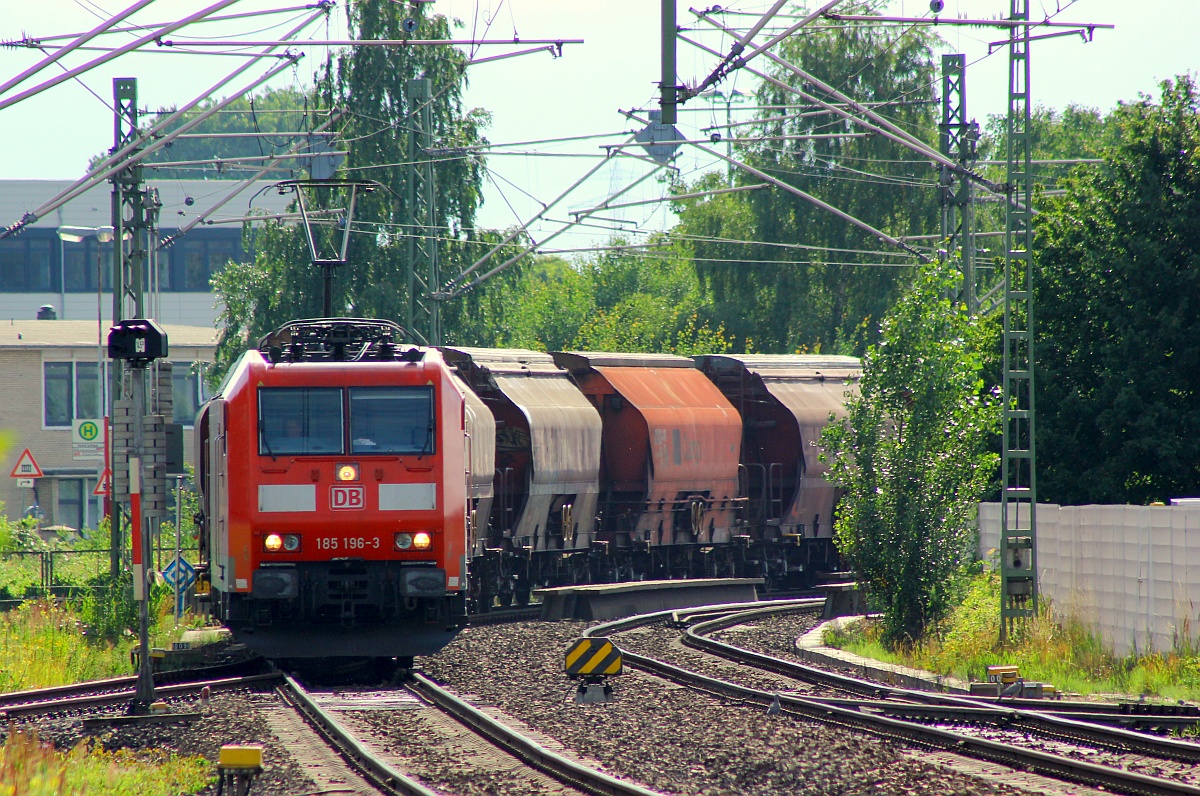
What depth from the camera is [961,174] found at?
76.2 ft

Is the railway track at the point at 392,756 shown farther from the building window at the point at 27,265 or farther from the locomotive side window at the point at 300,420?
the building window at the point at 27,265

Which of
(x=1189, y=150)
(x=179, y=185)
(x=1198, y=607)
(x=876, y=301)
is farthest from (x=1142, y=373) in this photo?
(x=179, y=185)

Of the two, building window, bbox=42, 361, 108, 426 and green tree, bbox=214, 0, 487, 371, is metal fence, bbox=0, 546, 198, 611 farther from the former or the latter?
building window, bbox=42, 361, 108, 426

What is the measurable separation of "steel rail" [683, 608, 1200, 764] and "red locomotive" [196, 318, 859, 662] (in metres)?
3.77

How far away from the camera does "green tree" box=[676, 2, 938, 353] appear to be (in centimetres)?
4728

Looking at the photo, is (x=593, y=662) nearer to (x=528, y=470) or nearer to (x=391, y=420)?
(x=391, y=420)

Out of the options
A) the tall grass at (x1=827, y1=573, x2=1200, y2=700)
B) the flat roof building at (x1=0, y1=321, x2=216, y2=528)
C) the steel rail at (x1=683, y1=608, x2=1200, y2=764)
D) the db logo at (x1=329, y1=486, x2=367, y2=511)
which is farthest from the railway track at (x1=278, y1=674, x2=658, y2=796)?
the flat roof building at (x1=0, y1=321, x2=216, y2=528)

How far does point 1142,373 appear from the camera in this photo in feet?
78.6

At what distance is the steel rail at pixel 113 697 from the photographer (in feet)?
44.2

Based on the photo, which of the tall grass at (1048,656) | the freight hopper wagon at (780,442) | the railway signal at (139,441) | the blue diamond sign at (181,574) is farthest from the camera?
the freight hopper wagon at (780,442)

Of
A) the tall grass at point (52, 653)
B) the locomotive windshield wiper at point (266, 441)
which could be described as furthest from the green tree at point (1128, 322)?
the tall grass at point (52, 653)

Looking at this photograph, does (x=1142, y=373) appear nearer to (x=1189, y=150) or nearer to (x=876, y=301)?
(x=1189, y=150)

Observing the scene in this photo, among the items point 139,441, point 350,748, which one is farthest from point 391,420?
point 350,748

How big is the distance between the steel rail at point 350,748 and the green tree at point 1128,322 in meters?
14.8
